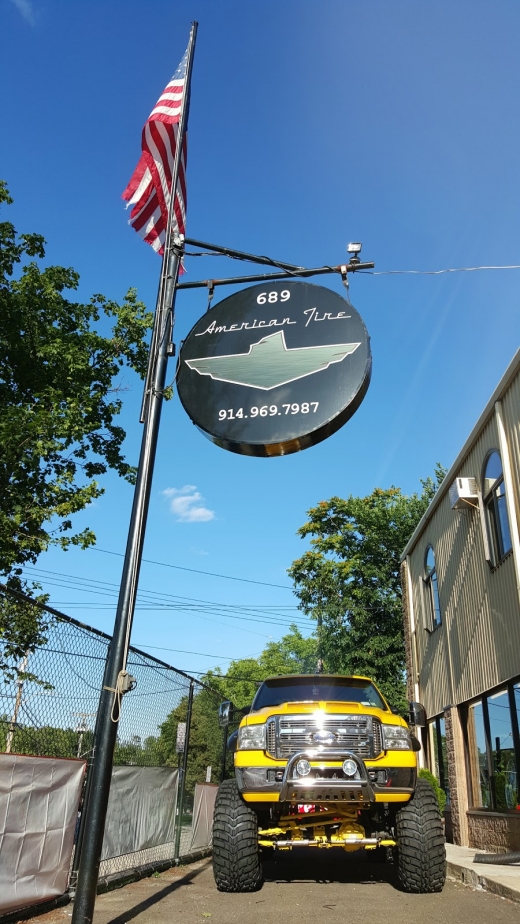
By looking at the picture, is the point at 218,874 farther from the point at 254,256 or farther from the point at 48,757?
the point at 254,256

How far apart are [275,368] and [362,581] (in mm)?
28923

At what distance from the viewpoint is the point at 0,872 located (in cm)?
445

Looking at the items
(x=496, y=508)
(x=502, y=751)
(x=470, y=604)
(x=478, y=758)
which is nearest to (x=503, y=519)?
(x=496, y=508)

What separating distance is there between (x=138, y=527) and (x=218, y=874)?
3543 mm

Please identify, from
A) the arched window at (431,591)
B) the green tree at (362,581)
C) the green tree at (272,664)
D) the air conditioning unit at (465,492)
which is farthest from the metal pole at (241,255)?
Answer: the green tree at (272,664)

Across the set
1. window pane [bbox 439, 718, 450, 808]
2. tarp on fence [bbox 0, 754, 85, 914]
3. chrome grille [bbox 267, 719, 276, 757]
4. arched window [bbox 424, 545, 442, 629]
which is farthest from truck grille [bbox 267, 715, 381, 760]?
window pane [bbox 439, 718, 450, 808]

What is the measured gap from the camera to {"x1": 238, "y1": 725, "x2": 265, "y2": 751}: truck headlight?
6.30 metres

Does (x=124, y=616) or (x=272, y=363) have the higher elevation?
(x=272, y=363)

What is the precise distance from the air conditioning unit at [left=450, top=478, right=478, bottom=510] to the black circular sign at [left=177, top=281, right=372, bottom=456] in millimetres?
7081

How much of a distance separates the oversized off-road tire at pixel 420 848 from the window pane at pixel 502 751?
4805 mm

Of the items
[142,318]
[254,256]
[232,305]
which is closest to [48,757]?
[232,305]

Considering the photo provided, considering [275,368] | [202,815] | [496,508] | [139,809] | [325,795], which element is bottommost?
[202,815]

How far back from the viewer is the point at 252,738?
20.9 feet

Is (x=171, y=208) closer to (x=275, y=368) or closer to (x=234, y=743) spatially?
(x=275, y=368)
